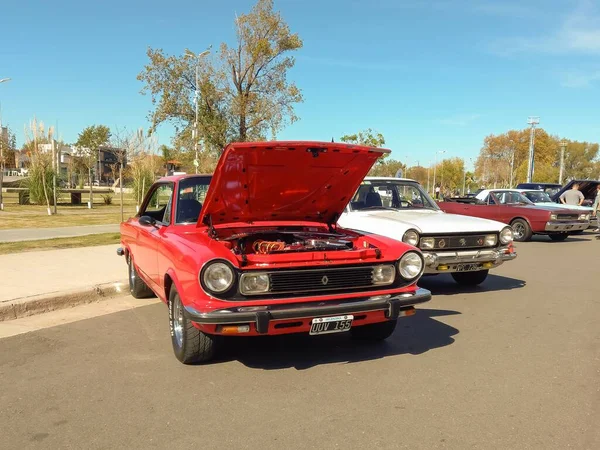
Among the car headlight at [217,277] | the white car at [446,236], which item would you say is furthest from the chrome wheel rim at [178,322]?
the white car at [446,236]

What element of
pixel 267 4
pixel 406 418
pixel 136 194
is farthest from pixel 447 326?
pixel 267 4

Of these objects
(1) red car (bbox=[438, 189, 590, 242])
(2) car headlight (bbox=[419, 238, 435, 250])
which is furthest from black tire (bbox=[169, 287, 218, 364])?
(1) red car (bbox=[438, 189, 590, 242])

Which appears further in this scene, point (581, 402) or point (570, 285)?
point (570, 285)

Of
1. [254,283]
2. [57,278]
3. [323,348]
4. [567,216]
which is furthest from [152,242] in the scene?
[567,216]

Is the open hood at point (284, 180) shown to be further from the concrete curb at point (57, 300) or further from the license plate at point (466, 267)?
the concrete curb at point (57, 300)

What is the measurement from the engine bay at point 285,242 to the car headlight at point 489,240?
3.13 metres

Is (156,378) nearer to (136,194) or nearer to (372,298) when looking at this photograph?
(372,298)

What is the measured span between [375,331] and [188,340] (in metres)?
1.79

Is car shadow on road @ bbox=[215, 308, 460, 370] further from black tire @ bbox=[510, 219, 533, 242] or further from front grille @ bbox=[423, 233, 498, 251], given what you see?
black tire @ bbox=[510, 219, 533, 242]

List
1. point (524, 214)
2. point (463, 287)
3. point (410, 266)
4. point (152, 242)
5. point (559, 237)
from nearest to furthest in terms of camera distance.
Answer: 1. point (410, 266)
2. point (152, 242)
3. point (463, 287)
4. point (524, 214)
5. point (559, 237)

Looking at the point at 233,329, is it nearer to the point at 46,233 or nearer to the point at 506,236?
the point at 506,236

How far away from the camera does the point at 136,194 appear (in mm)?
24312

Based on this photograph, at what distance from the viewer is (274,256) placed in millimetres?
3857

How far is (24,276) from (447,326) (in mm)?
5945
